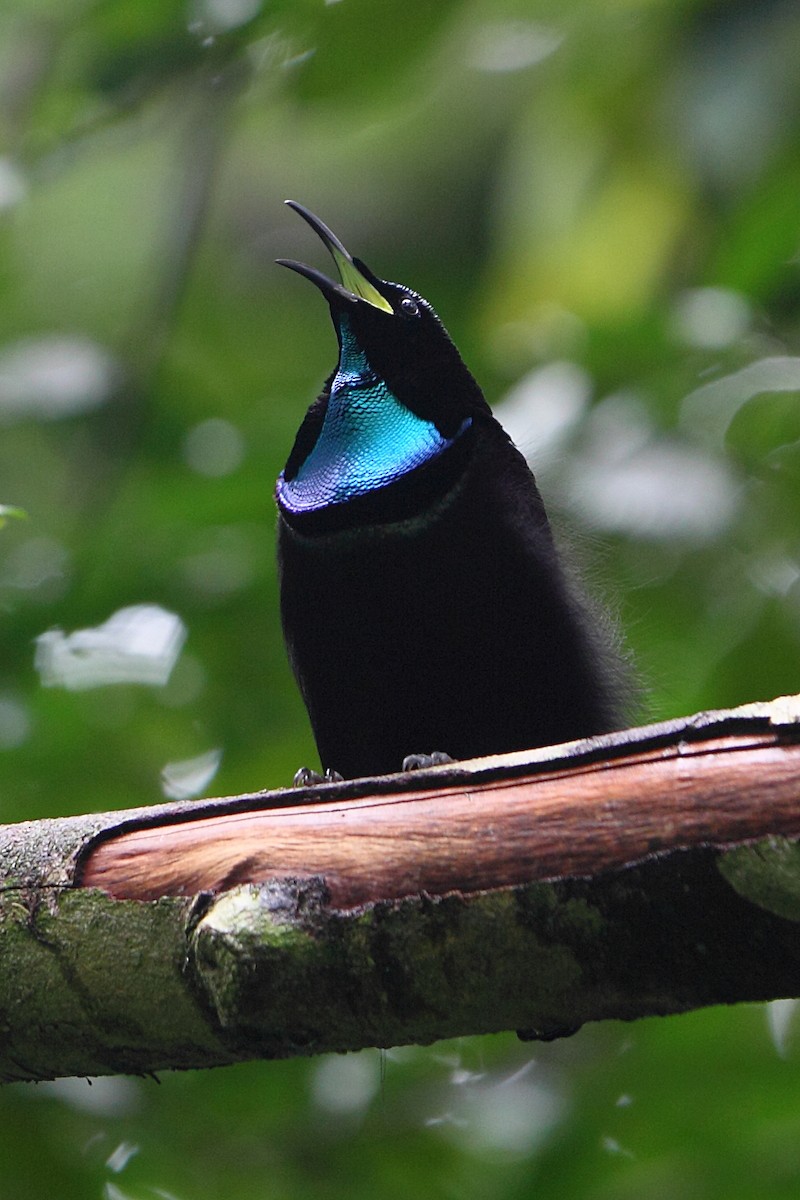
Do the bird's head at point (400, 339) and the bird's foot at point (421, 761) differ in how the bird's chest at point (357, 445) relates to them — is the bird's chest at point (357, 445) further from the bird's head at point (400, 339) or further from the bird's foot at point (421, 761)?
the bird's foot at point (421, 761)

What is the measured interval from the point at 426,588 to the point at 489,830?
1315mm

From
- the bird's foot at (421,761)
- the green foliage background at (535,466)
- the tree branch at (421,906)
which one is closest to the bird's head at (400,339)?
the green foliage background at (535,466)

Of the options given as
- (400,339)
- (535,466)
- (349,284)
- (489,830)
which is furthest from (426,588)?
(489,830)

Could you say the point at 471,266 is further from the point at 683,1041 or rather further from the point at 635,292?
the point at 683,1041

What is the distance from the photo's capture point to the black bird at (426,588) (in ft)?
11.5

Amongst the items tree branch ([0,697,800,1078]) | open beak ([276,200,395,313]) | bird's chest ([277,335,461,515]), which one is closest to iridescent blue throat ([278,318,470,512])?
bird's chest ([277,335,461,515])

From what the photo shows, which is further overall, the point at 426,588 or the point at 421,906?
the point at 426,588

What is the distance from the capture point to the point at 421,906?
2.19 m

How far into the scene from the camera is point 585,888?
6.89 feet

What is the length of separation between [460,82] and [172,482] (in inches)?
153

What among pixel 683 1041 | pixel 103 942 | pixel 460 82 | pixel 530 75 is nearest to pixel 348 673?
pixel 683 1041

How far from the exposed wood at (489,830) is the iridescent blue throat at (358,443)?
4.35ft

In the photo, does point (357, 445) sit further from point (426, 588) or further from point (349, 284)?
point (349, 284)

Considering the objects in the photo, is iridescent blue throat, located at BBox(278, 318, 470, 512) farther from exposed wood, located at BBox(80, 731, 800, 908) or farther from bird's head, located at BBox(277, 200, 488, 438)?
exposed wood, located at BBox(80, 731, 800, 908)
